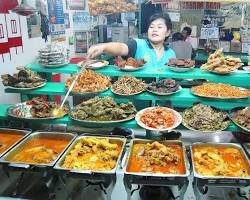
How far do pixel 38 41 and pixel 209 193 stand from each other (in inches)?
103

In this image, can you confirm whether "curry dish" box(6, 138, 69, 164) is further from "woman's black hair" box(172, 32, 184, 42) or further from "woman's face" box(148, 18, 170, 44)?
"woman's black hair" box(172, 32, 184, 42)

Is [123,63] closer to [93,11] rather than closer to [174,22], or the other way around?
[93,11]

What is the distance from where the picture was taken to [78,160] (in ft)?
6.79

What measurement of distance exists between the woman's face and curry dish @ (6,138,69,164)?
5.85 ft

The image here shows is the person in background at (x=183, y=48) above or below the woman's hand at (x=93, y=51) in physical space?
below

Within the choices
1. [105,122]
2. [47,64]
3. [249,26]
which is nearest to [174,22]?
[249,26]

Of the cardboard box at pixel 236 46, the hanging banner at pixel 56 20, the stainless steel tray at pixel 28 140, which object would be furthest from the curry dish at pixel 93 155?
the cardboard box at pixel 236 46

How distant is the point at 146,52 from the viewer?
357 cm

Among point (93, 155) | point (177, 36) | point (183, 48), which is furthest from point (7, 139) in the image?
point (177, 36)

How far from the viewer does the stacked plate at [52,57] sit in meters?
3.08

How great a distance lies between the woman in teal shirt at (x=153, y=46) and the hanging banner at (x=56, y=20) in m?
1.05

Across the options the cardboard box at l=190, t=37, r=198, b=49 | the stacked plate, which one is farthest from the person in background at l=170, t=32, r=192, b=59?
the stacked plate

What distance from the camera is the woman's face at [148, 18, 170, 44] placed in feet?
11.4

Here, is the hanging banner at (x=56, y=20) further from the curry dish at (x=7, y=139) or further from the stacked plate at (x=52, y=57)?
the curry dish at (x=7, y=139)
